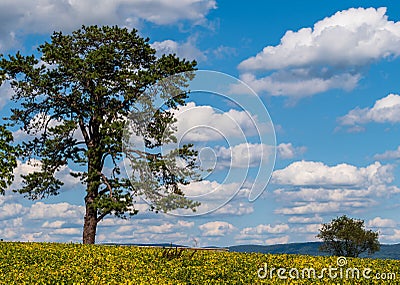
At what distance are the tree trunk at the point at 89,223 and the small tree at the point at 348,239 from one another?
164ft

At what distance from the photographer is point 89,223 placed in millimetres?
36062

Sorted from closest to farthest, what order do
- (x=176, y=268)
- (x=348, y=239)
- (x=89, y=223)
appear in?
(x=176, y=268)
(x=89, y=223)
(x=348, y=239)

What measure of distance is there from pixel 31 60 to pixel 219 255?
20.8 metres

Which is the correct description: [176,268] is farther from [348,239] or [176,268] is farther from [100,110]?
[348,239]

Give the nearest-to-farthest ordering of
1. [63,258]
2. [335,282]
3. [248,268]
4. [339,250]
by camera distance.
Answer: [335,282], [248,268], [63,258], [339,250]

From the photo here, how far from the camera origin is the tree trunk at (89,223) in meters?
36.0

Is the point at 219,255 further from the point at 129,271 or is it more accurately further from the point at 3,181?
the point at 3,181

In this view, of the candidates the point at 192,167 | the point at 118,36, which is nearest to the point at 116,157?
the point at 192,167

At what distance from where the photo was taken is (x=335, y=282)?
62.0ft

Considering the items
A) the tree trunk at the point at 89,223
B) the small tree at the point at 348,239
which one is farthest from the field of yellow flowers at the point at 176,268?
the small tree at the point at 348,239

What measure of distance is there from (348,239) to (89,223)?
51.3m

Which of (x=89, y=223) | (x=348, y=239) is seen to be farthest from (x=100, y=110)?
(x=348, y=239)

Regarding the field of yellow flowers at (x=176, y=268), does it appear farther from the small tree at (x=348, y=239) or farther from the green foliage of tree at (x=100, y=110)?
the small tree at (x=348, y=239)

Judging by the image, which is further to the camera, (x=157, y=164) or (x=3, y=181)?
(x=157, y=164)
